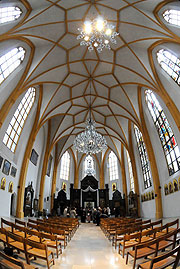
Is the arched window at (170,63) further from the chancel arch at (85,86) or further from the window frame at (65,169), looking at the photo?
the window frame at (65,169)

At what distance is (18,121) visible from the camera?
1602 cm

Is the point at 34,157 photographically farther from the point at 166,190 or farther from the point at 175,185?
the point at 175,185

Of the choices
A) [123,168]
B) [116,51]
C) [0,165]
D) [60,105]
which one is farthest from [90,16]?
[123,168]

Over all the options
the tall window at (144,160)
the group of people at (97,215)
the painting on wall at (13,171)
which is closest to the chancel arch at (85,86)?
the painting on wall at (13,171)

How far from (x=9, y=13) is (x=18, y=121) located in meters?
8.50

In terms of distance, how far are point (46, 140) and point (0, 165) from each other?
10.4 metres

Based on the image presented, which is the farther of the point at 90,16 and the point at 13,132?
the point at 13,132

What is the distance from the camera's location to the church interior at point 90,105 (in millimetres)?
7953

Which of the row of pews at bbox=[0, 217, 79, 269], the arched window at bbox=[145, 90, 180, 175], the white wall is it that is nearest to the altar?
the white wall

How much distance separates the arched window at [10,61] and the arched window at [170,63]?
10170mm

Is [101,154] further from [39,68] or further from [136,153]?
[39,68]

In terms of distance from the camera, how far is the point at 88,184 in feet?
97.3

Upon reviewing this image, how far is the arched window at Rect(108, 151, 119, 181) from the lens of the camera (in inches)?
1175

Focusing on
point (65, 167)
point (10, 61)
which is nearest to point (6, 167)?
point (10, 61)
